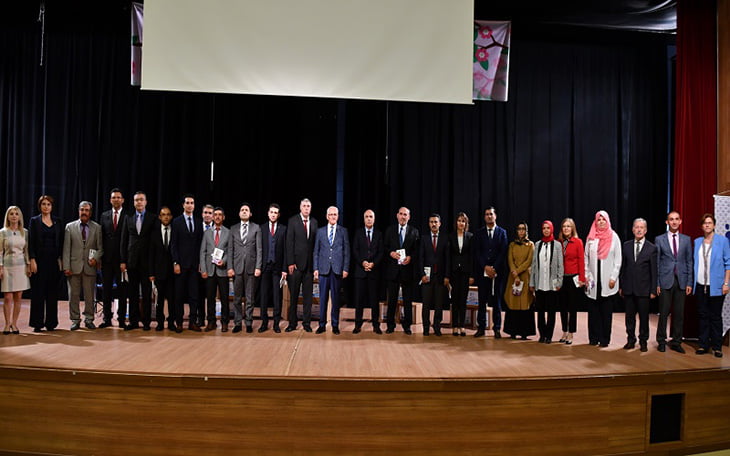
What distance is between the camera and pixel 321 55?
5.13 m

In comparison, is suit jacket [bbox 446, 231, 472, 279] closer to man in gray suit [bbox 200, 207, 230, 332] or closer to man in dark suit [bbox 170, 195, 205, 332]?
man in gray suit [bbox 200, 207, 230, 332]

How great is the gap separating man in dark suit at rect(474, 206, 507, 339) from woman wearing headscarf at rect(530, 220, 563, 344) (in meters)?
0.34

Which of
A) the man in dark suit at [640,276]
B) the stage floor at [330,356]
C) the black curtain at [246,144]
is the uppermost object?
the black curtain at [246,144]

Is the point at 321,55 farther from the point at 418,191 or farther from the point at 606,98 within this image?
the point at 606,98

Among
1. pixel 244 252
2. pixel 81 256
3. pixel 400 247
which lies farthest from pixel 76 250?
pixel 400 247

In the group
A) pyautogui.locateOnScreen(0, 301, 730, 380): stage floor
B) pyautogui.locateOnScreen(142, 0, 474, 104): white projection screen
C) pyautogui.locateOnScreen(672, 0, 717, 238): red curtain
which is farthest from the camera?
pyautogui.locateOnScreen(672, 0, 717, 238): red curtain

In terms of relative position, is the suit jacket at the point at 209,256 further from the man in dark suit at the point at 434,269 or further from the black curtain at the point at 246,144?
the black curtain at the point at 246,144

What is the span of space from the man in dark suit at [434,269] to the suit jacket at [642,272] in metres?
1.76

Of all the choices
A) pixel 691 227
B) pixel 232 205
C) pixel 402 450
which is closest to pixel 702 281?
pixel 691 227

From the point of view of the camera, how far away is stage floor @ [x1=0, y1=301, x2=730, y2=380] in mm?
3695

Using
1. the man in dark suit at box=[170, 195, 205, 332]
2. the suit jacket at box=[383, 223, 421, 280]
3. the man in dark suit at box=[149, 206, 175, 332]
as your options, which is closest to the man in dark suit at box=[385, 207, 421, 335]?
the suit jacket at box=[383, 223, 421, 280]

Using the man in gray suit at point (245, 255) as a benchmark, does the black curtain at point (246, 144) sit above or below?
above

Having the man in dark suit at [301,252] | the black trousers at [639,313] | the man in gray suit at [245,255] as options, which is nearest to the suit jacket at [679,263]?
the black trousers at [639,313]

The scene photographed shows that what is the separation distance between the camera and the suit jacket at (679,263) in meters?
4.73
